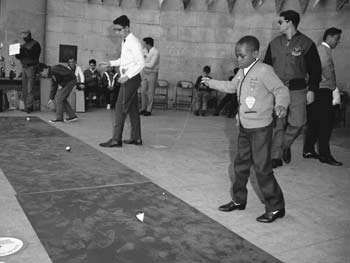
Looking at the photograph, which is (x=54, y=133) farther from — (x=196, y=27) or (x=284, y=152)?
(x=196, y=27)

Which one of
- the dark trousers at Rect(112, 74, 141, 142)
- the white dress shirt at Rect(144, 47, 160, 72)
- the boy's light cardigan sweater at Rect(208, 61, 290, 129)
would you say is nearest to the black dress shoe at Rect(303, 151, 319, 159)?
the dark trousers at Rect(112, 74, 141, 142)

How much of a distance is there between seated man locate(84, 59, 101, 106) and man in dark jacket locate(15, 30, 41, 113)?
184 cm

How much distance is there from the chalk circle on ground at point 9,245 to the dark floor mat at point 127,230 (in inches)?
6.6

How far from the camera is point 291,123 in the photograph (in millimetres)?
5699

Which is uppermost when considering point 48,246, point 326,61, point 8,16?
point 8,16

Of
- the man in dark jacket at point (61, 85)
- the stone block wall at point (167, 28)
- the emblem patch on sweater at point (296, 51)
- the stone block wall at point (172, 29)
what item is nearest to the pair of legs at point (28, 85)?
the man in dark jacket at point (61, 85)

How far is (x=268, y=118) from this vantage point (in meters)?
3.73

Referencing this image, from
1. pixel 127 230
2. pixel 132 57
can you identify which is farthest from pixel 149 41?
pixel 127 230

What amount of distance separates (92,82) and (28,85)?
202 cm

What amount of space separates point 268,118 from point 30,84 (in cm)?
750

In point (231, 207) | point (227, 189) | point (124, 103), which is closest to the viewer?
point (231, 207)

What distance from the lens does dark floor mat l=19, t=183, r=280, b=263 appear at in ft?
9.90

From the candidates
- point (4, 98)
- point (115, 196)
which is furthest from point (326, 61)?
point (4, 98)

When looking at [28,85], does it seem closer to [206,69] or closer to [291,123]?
[206,69]
